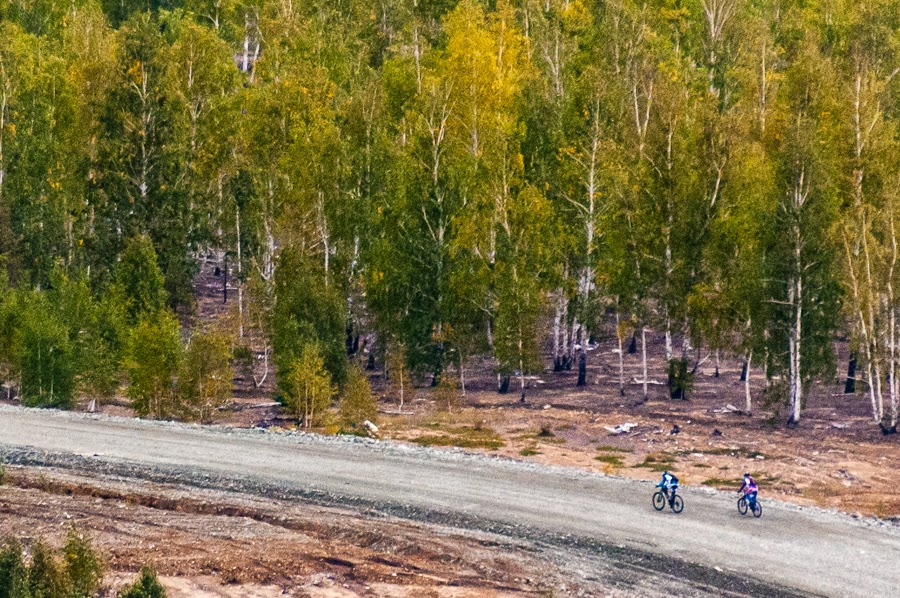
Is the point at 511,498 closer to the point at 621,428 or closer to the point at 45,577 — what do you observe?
the point at 45,577

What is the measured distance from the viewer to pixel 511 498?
3294 centimetres

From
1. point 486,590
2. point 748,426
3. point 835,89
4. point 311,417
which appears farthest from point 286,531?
point 835,89

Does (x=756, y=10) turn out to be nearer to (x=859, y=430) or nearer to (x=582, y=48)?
(x=582, y=48)

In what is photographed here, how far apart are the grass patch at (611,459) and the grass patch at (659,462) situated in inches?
29.7

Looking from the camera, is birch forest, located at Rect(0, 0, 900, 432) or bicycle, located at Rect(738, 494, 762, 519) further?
birch forest, located at Rect(0, 0, 900, 432)

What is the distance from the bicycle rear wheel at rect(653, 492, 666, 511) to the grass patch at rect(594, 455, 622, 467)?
9.24 metres

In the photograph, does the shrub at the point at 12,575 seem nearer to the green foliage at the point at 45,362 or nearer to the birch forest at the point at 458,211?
the birch forest at the point at 458,211

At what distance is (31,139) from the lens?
223 ft

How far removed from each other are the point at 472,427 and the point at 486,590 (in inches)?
849

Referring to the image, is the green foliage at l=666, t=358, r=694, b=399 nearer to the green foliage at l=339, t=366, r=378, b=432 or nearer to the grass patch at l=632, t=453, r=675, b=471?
the grass patch at l=632, t=453, r=675, b=471

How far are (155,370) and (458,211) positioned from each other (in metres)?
15.9

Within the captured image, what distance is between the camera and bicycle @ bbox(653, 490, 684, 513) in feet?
104

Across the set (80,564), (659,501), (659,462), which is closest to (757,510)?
(659,501)

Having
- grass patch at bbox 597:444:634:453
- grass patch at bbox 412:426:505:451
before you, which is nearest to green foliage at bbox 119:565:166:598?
grass patch at bbox 412:426:505:451
